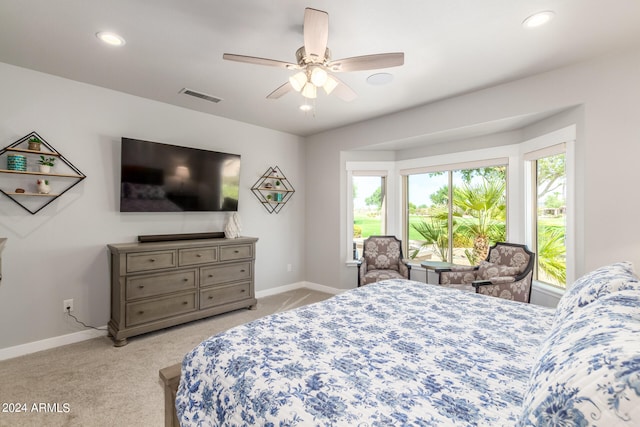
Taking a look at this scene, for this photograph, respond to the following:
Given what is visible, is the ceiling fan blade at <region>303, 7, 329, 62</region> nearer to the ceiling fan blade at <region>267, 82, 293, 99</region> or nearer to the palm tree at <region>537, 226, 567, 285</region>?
the ceiling fan blade at <region>267, 82, 293, 99</region>

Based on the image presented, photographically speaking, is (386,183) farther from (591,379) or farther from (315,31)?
(591,379)

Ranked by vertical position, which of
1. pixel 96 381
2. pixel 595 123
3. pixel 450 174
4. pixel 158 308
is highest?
pixel 595 123

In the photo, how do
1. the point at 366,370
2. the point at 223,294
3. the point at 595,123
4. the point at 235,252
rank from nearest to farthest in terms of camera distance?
1. the point at 366,370
2. the point at 595,123
3. the point at 223,294
4. the point at 235,252

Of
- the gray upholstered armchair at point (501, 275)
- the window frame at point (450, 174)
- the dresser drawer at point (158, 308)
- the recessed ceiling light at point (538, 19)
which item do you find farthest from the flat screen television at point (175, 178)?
the recessed ceiling light at point (538, 19)

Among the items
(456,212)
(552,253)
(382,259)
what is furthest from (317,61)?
(552,253)

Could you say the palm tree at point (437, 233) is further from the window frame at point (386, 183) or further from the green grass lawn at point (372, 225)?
the window frame at point (386, 183)

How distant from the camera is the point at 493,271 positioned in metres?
3.29

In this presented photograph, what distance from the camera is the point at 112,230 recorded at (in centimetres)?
329

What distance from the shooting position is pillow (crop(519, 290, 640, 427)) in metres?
0.58

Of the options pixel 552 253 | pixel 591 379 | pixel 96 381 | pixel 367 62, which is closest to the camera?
pixel 591 379

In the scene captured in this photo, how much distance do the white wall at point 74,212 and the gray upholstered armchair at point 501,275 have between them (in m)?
3.35

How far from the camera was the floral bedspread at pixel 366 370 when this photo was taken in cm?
93

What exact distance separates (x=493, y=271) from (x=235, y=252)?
10.3ft

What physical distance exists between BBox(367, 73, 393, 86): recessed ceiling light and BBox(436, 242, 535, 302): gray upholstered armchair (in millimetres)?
2287
